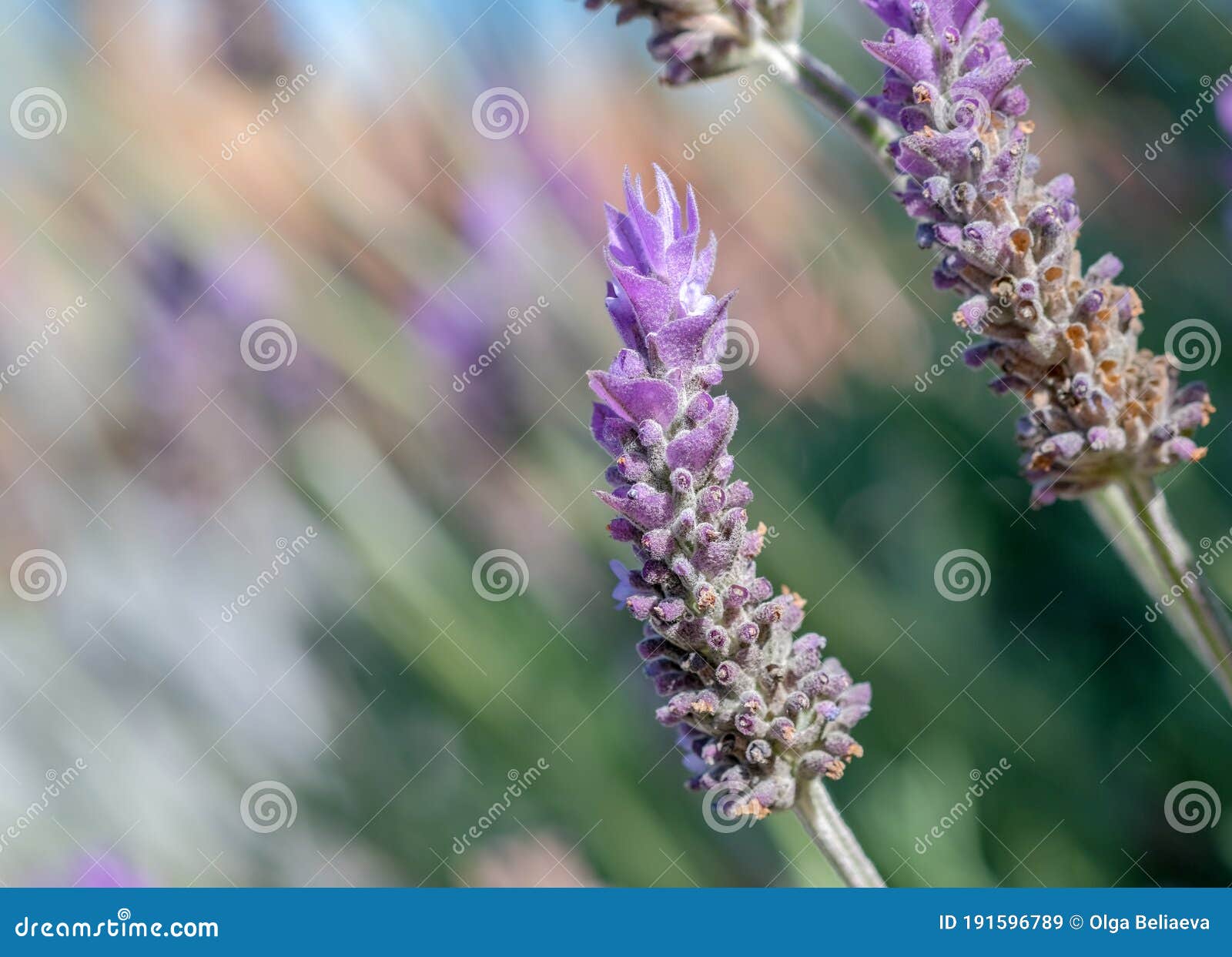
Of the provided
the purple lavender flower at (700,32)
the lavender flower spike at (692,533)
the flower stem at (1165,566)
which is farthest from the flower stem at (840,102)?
the flower stem at (1165,566)

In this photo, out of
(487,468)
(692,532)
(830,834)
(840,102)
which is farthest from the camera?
(487,468)

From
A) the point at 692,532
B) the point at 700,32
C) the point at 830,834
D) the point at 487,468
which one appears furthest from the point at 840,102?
the point at 487,468

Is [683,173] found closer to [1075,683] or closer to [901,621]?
[901,621]

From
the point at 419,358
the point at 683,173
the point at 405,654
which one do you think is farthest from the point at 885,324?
Result: the point at 405,654

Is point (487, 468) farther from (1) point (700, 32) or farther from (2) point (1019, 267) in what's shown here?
(2) point (1019, 267)

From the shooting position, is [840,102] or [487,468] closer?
[840,102]

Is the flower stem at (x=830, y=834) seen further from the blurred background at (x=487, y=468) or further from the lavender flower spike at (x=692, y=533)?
the blurred background at (x=487, y=468)

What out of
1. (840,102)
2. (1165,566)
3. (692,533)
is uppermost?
(840,102)
